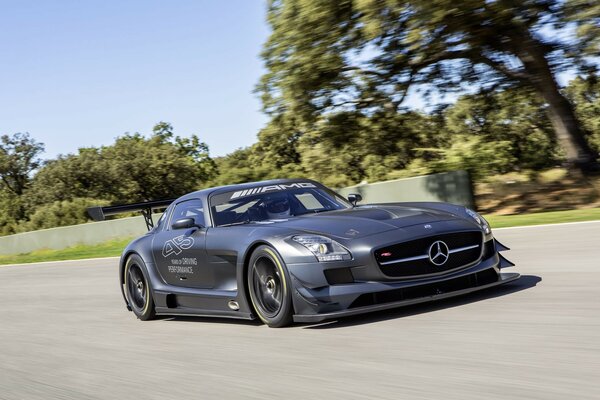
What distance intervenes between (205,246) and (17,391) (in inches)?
89.1

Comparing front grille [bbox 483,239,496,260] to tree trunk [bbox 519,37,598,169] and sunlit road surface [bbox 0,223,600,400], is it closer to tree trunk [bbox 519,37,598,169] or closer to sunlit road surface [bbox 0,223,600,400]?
sunlit road surface [bbox 0,223,600,400]

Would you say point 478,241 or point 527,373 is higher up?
point 478,241

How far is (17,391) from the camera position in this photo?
17.6 feet

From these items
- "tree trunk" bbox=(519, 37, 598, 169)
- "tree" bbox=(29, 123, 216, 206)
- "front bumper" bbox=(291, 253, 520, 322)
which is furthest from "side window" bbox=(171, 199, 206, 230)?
"tree" bbox=(29, 123, 216, 206)

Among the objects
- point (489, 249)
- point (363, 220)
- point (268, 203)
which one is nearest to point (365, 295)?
point (363, 220)

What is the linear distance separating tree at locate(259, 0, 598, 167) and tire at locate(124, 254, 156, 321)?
10.2 meters

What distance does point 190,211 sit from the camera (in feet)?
26.0

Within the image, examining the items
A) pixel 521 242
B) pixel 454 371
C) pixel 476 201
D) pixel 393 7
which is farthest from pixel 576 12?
pixel 454 371

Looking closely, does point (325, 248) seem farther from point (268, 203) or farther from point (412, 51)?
point (412, 51)

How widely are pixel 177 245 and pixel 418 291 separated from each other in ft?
8.45

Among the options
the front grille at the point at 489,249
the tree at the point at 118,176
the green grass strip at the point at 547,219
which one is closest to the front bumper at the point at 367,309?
the front grille at the point at 489,249

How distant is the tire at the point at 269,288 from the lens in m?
6.23

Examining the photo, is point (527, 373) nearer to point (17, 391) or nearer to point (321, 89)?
point (17, 391)

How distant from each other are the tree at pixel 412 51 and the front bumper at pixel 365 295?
1154cm
